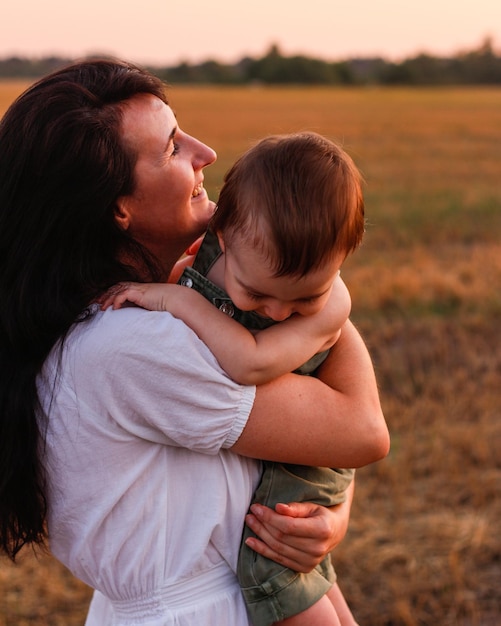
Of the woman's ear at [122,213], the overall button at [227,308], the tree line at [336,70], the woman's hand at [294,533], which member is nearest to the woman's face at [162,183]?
the woman's ear at [122,213]

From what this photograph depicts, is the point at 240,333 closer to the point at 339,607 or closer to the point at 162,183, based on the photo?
the point at 162,183

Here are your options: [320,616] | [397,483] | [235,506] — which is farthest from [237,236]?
[397,483]

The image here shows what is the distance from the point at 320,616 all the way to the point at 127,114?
1.04 meters

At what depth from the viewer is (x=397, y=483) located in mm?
4824

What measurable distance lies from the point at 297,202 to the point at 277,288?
162mm

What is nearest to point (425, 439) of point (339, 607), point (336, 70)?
point (339, 607)

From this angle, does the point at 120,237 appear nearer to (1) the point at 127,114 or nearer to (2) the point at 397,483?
(1) the point at 127,114

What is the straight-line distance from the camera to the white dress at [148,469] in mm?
1644

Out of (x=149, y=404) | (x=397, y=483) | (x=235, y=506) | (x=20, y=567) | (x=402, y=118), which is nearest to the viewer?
(x=149, y=404)

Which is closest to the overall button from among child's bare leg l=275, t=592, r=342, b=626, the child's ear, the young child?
the young child

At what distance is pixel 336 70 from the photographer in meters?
84.4

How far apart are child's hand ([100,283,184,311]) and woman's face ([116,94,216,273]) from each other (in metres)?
0.16

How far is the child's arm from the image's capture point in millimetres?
1691

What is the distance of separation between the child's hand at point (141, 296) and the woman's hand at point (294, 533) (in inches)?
16.6
